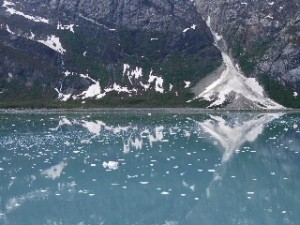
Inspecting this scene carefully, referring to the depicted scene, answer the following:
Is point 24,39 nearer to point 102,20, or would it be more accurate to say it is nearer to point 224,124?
point 102,20

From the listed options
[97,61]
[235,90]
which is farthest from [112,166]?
[97,61]

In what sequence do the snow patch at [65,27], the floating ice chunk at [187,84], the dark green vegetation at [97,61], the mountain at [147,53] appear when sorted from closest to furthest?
the mountain at [147,53], the dark green vegetation at [97,61], the floating ice chunk at [187,84], the snow patch at [65,27]

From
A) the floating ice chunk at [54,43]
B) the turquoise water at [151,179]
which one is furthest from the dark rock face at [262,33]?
the turquoise water at [151,179]

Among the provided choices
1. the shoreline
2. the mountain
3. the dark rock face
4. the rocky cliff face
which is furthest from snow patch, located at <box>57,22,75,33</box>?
the rocky cliff face

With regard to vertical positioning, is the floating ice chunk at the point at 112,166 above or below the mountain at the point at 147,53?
below

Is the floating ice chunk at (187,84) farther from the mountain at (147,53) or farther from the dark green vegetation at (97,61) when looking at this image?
the dark green vegetation at (97,61)

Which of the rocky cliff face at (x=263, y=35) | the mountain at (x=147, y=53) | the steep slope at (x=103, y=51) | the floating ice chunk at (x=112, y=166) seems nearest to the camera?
the floating ice chunk at (x=112, y=166)

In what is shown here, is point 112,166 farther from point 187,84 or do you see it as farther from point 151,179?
point 187,84
